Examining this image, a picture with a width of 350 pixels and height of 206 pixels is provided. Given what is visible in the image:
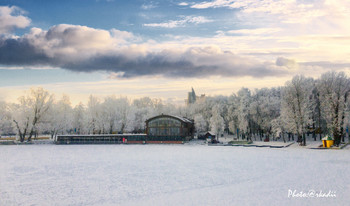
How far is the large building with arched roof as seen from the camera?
83438 mm

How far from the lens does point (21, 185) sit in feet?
79.2

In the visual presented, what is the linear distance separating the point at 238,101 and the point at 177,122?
21.2 metres

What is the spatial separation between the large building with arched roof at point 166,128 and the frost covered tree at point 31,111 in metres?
36.4

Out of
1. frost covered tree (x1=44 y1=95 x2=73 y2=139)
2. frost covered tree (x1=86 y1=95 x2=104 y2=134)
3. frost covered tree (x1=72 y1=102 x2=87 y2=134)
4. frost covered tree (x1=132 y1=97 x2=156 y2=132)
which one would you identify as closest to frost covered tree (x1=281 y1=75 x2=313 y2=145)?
frost covered tree (x1=132 y1=97 x2=156 y2=132)

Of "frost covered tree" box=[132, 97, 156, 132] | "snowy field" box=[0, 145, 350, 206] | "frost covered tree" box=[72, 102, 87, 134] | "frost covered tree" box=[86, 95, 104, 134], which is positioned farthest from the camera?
"frost covered tree" box=[132, 97, 156, 132]

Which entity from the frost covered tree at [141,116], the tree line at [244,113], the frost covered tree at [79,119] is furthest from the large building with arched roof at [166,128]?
the frost covered tree at [79,119]

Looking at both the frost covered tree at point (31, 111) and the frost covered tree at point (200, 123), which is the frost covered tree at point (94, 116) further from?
the frost covered tree at point (200, 123)

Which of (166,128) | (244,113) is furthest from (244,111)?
(166,128)

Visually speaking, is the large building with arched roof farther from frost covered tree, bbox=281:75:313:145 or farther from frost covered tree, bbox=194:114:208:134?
frost covered tree, bbox=281:75:313:145

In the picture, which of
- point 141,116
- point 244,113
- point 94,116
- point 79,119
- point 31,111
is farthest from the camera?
point 141,116

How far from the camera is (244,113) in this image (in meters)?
82.9

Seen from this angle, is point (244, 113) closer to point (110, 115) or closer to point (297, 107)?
point (297, 107)

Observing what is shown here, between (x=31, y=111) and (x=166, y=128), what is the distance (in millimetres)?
44500

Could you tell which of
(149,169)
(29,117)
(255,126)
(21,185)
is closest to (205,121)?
(255,126)
